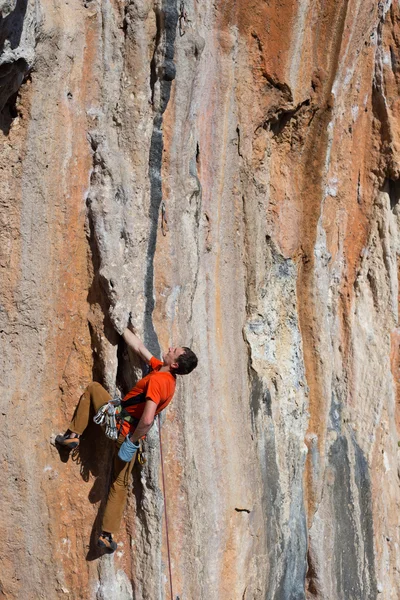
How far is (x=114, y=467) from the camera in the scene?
4.86 metres

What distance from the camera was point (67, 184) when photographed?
4523 mm

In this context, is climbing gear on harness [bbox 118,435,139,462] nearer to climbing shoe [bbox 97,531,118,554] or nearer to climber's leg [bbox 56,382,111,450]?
climber's leg [bbox 56,382,111,450]

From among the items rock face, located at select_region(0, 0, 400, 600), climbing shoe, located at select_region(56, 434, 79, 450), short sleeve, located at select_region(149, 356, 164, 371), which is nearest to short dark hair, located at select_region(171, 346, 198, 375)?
short sleeve, located at select_region(149, 356, 164, 371)

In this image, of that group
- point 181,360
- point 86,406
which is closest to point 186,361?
point 181,360

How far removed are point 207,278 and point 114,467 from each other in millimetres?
1518

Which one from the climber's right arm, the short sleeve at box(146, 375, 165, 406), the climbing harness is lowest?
the short sleeve at box(146, 375, 165, 406)

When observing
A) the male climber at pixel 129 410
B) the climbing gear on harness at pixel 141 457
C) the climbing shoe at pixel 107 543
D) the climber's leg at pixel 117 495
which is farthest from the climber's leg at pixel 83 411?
the climbing shoe at pixel 107 543

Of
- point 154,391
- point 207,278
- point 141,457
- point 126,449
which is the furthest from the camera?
point 207,278

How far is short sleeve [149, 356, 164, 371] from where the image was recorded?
180 inches

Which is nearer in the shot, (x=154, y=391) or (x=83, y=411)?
(x=154, y=391)

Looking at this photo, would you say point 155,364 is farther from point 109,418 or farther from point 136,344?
point 109,418

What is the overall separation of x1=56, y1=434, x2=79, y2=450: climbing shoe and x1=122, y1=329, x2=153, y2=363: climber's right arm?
67 centimetres

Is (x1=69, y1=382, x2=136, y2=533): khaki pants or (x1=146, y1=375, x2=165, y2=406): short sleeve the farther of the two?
(x1=69, y1=382, x2=136, y2=533): khaki pants

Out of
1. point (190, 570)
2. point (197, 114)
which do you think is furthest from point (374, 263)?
point (190, 570)
